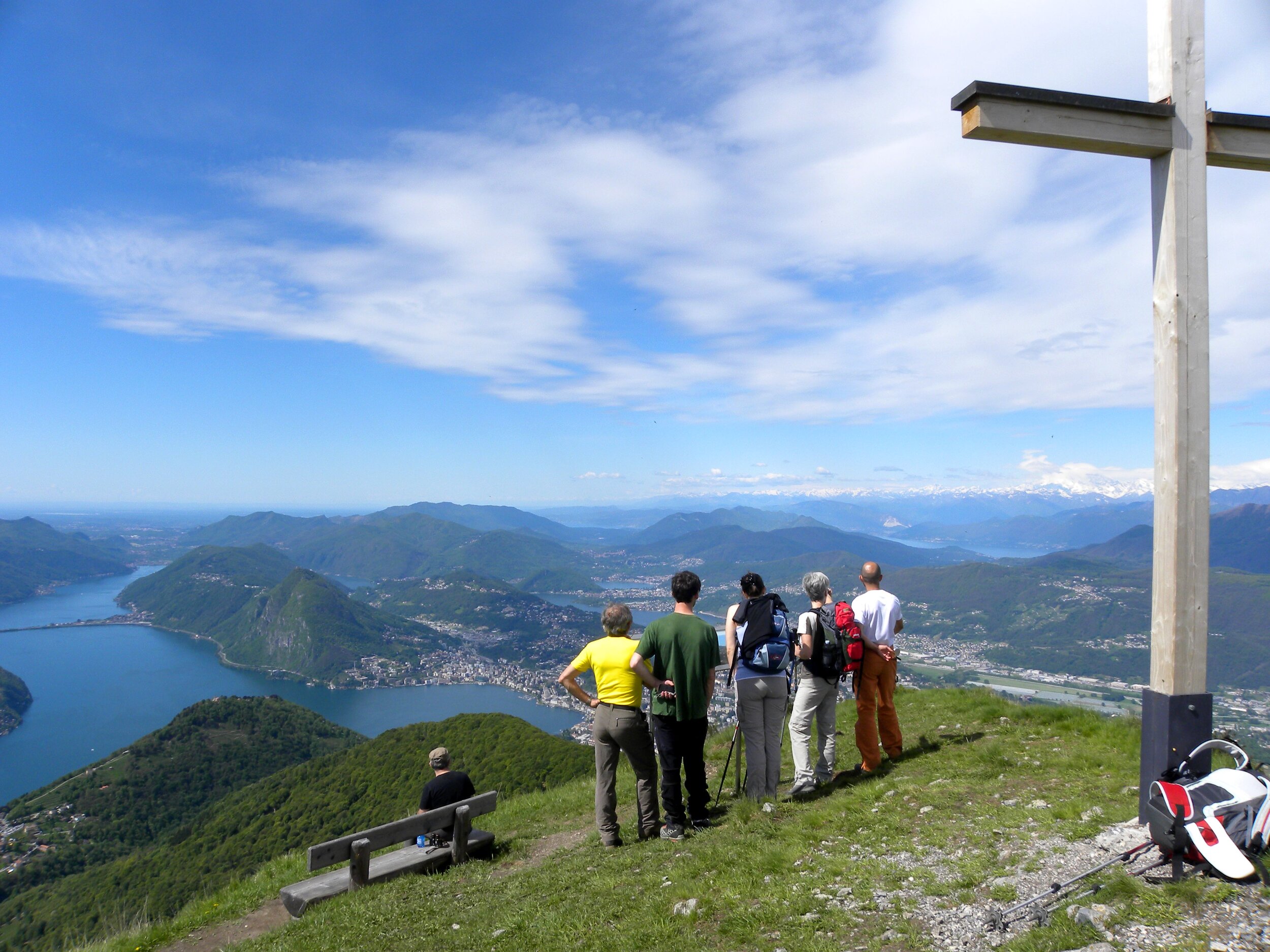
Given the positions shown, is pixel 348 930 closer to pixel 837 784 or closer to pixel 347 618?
pixel 837 784

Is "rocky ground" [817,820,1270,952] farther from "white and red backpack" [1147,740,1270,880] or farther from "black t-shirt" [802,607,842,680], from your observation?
"black t-shirt" [802,607,842,680]

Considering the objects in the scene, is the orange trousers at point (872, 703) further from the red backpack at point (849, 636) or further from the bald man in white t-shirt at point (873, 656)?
the red backpack at point (849, 636)

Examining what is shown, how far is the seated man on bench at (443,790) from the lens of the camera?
751 cm

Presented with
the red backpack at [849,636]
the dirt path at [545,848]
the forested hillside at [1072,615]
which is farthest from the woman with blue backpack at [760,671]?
the forested hillside at [1072,615]

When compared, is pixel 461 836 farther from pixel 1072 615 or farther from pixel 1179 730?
pixel 1072 615

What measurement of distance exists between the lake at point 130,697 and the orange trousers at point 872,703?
91093 millimetres

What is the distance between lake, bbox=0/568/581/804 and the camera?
9962cm

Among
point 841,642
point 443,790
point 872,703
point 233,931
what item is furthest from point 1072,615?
point 233,931

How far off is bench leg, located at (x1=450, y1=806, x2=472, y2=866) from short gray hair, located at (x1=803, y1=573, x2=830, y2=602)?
457 cm

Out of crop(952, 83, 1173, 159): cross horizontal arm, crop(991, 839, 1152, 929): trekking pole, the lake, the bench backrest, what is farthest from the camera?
the lake

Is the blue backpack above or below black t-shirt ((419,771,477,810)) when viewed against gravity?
above

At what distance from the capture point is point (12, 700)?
11994cm

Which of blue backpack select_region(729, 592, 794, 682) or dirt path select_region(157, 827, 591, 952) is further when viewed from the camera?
dirt path select_region(157, 827, 591, 952)

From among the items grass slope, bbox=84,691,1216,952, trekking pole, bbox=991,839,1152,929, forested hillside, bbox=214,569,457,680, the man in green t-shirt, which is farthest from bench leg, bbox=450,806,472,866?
forested hillside, bbox=214,569,457,680
